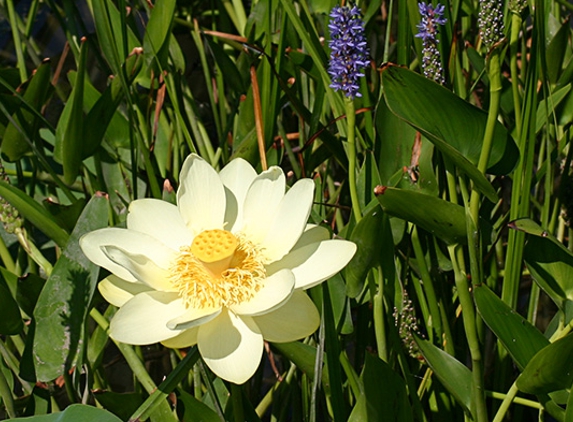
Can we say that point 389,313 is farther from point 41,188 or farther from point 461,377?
point 41,188

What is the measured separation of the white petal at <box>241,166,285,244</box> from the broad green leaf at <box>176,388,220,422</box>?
0.14 metres

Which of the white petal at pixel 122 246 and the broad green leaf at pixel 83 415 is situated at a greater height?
the white petal at pixel 122 246

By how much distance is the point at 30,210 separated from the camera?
22.9 inches

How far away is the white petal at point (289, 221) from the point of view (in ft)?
1.65

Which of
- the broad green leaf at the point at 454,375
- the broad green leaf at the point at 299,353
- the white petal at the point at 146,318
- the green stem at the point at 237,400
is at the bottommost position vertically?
the broad green leaf at the point at 454,375

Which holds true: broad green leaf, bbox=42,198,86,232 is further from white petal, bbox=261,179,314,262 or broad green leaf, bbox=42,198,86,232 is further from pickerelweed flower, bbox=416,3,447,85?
pickerelweed flower, bbox=416,3,447,85

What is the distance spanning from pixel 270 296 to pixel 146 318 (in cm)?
9

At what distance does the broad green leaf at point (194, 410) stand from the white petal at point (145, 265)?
12cm

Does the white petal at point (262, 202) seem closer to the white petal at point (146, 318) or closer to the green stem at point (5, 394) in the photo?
the white petal at point (146, 318)

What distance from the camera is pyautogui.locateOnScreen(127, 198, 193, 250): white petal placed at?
1.81 ft

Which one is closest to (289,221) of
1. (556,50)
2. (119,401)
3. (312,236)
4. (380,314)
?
(312,236)

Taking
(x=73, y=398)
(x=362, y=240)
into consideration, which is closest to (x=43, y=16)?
(x=73, y=398)

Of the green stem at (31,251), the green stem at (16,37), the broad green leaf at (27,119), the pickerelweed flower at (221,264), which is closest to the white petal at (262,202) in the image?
the pickerelweed flower at (221,264)

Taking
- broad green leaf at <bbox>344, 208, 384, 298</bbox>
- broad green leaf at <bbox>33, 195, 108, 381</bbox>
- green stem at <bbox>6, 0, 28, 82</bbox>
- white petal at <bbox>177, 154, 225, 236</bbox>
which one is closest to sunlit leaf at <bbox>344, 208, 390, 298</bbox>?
broad green leaf at <bbox>344, 208, 384, 298</bbox>
